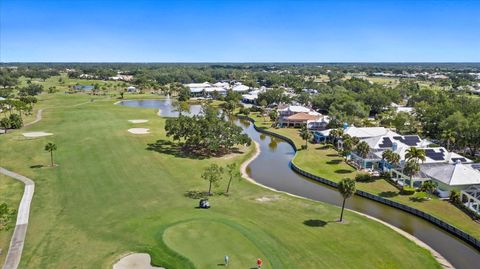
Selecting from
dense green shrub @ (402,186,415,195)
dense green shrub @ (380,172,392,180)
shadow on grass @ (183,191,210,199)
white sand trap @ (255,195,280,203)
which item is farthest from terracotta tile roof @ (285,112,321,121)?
shadow on grass @ (183,191,210,199)

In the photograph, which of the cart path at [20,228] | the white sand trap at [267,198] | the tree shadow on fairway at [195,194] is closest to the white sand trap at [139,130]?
the cart path at [20,228]

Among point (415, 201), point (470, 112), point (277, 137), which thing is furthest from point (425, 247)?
point (470, 112)

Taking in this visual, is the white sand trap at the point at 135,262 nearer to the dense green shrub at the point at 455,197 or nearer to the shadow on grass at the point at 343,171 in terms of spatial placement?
the shadow on grass at the point at 343,171

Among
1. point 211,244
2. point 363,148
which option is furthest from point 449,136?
point 211,244

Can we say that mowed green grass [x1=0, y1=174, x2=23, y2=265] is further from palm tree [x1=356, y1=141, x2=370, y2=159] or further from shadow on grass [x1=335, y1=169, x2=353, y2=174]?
palm tree [x1=356, y1=141, x2=370, y2=159]

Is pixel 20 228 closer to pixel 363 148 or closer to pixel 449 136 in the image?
pixel 363 148

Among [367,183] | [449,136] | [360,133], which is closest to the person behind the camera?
[367,183]
